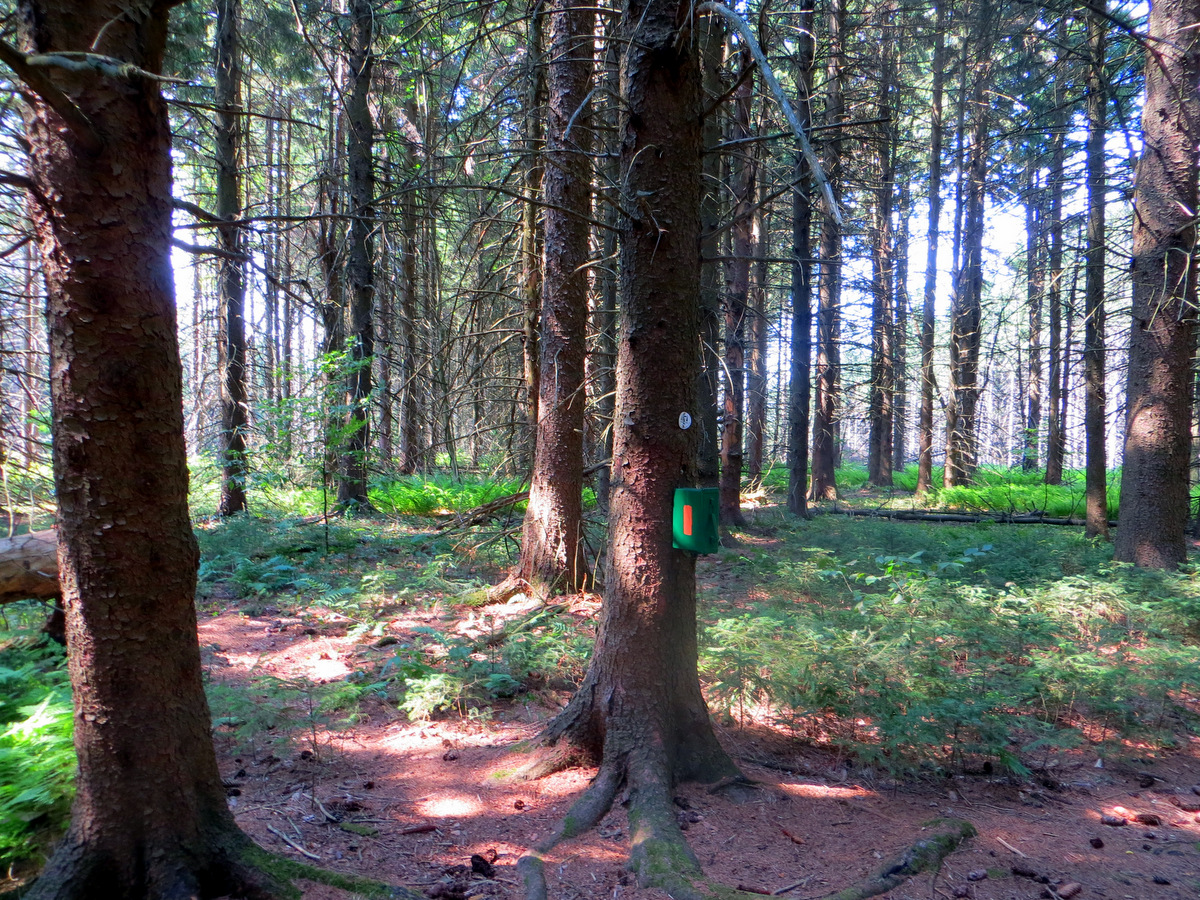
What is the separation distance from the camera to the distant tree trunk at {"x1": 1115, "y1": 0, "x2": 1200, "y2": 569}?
7.59m

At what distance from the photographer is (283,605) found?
715 cm

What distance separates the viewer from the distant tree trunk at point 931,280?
16919mm

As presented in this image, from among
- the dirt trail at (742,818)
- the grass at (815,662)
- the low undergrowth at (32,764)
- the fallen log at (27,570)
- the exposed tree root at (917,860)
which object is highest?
the fallen log at (27,570)

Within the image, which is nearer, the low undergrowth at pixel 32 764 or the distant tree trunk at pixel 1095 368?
the low undergrowth at pixel 32 764

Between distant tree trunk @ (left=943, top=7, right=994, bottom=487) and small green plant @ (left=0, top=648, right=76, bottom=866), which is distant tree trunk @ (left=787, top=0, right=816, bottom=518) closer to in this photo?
distant tree trunk @ (left=943, top=7, right=994, bottom=487)

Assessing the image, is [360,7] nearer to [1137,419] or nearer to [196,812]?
[196,812]

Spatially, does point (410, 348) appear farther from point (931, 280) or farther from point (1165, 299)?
point (931, 280)

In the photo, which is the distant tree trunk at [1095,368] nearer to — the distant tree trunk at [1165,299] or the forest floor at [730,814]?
the distant tree trunk at [1165,299]

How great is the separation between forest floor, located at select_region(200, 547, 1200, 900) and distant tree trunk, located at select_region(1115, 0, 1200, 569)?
4.51 meters

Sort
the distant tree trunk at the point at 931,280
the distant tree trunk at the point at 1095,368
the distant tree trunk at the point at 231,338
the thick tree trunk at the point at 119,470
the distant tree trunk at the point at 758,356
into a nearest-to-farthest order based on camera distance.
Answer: the thick tree trunk at the point at 119,470, the distant tree trunk at the point at 1095,368, the distant tree trunk at the point at 231,338, the distant tree trunk at the point at 758,356, the distant tree trunk at the point at 931,280

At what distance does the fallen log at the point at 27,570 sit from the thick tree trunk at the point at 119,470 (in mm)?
2870

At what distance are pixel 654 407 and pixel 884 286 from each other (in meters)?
15.1

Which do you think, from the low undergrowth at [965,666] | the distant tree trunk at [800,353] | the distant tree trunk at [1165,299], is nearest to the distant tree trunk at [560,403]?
the low undergrowth at [965,666]

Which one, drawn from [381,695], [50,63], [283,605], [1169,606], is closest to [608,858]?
[381,695]
